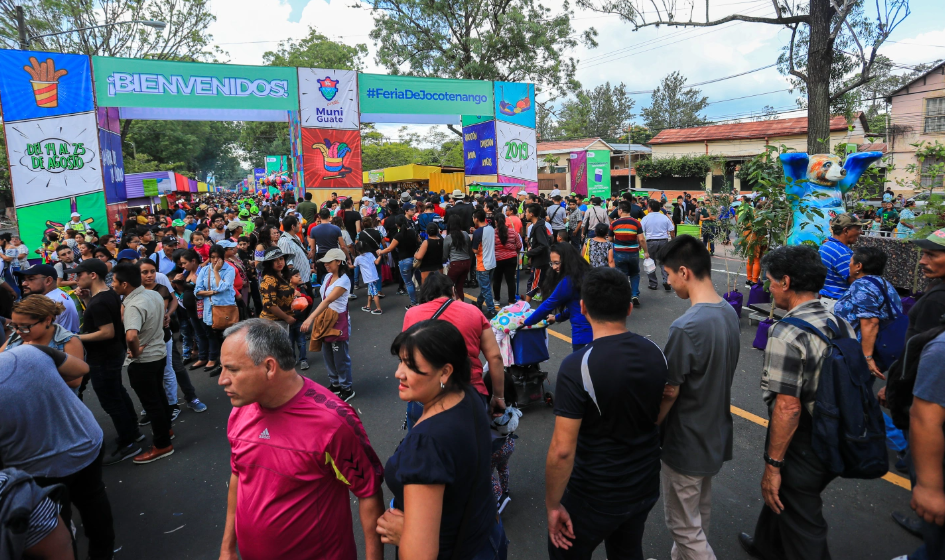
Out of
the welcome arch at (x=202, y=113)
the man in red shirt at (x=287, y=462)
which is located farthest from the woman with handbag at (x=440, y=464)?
the welcome arch at (x=202, y=113)

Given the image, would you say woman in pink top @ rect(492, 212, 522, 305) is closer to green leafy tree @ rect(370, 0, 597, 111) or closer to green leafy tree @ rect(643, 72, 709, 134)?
green leafy tree @ rect(370, 0, 597, 111)

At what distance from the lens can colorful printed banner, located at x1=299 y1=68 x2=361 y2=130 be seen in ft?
46.5

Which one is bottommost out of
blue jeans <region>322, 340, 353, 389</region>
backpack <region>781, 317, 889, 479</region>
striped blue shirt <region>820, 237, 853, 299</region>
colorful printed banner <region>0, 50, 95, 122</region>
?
blue jeans <region>322, 340, 353, 389</region>

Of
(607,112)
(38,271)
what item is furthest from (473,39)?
(607,112)

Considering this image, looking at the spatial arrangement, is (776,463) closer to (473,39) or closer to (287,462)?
(287,462)

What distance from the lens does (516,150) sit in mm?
16688

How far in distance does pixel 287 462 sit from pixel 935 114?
35227 mm

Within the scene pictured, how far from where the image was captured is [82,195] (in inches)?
446

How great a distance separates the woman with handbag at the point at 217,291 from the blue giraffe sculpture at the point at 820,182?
6720mm

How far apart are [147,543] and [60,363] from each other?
1.41 meters

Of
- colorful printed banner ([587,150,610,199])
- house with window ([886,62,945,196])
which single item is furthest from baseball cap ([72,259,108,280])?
house with window ([886,62,945,196])

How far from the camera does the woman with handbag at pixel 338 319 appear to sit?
4.91 metres

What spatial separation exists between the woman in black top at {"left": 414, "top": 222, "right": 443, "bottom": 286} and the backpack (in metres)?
5.41

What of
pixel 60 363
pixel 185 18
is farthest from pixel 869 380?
pixel 185 18
